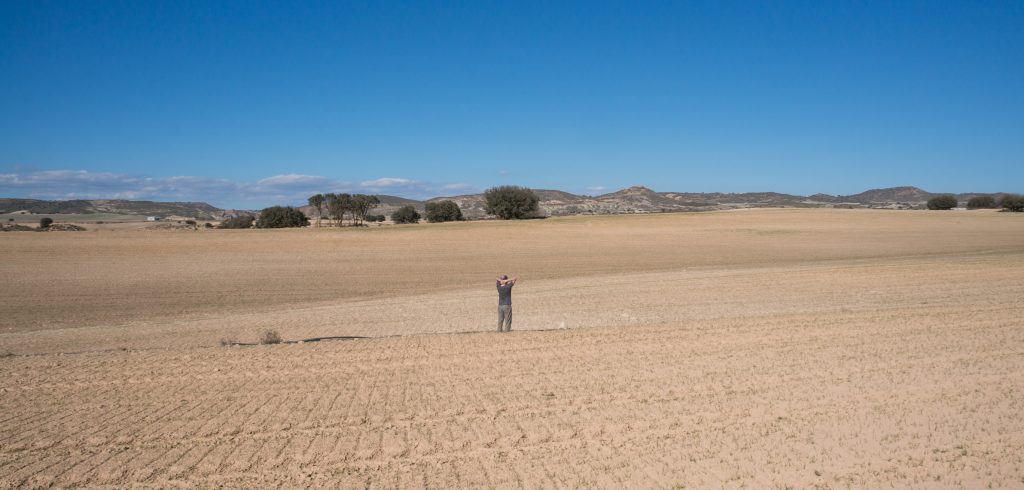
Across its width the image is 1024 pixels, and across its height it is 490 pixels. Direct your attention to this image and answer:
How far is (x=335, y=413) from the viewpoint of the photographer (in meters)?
7.77

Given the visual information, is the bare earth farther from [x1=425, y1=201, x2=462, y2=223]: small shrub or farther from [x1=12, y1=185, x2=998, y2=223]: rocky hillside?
[x1=12, y1=185, x2=998, y2=223]: rocky hillside

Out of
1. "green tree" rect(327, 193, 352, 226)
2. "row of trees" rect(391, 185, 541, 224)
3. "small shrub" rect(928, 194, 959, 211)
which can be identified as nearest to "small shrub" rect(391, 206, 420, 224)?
"row of trees" rect(391, 185, 541, 224)

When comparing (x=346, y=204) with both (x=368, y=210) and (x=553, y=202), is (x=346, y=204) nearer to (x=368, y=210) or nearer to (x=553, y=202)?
(x=368, y=210)

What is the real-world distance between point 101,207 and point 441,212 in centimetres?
13427

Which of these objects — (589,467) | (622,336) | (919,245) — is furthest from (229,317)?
(919,245)

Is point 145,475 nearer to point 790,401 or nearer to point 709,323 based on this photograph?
point 790,401

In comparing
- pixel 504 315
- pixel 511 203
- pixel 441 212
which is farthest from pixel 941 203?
pixel 504 315

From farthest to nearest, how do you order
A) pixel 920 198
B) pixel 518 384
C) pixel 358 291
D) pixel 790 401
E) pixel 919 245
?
pixel 920 198, pixel 919 245, pixel 358 291, pixel 518 384, pixel 790 401

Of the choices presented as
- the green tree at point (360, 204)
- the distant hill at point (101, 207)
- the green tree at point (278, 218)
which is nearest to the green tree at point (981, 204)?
the green tree at point (360, 204)

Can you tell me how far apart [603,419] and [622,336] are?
488cm

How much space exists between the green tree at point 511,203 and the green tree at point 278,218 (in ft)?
85.6

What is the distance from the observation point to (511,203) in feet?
284

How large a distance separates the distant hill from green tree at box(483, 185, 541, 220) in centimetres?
8515

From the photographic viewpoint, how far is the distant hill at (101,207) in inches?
5689
